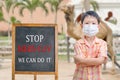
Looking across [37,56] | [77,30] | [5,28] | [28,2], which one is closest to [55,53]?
[37,56]

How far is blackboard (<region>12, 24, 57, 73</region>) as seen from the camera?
7.19 meters

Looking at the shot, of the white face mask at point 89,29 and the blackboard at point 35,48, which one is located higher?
the white face mask at point 89,29

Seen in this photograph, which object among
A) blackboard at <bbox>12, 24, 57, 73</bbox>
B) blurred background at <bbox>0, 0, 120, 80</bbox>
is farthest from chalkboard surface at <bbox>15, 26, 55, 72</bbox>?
blurred background at <bbox>0, 0, 120, 80</bbox>

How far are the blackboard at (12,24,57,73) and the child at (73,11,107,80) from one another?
267cm

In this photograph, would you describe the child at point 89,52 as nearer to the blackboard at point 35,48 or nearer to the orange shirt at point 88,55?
the orange shirt at point 88,55

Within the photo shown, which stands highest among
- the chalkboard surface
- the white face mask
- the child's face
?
the child's face

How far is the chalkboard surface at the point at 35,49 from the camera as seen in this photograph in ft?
23.6

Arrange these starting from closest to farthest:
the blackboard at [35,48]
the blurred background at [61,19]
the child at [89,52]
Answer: the child at [89,52], the blackboard at [35,48], the blurred background at [61,19]

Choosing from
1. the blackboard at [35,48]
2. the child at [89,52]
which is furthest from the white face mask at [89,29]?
the blackboard at [35,48]

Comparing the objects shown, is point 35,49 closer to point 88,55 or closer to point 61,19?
point 88,55

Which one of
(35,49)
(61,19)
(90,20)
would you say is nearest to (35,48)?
(35,49)

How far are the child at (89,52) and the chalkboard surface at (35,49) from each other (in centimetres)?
269

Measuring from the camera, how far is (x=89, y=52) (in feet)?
14.7

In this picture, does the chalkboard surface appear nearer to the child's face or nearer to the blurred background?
the child's face
